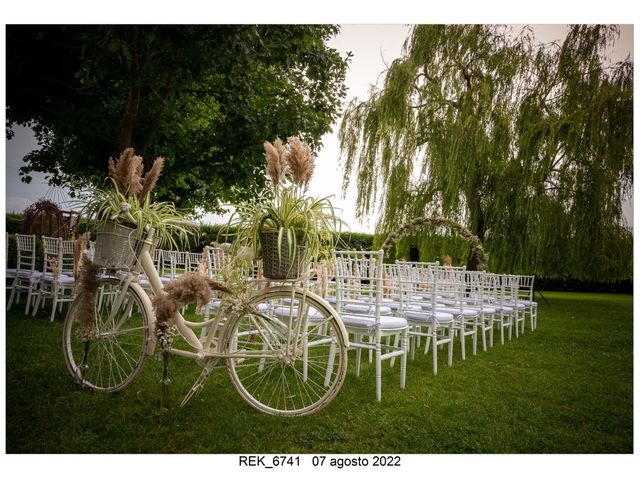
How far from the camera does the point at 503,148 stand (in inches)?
339

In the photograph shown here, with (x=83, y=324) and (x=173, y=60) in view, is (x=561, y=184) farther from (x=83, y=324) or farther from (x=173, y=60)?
(x=83, y=324)

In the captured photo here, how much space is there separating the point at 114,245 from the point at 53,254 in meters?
3.24

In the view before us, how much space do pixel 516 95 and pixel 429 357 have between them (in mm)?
5958

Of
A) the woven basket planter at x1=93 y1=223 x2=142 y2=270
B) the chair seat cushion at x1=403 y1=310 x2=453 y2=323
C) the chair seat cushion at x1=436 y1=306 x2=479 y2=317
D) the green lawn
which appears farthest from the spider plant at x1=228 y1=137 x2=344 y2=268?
the chair seat cushion at x1=436 y1=306 x2=479 y2=317

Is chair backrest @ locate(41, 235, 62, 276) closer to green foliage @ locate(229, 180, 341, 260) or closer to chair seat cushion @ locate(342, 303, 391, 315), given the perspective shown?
chair seat cushion @ locate(342, 303, 391, 315)

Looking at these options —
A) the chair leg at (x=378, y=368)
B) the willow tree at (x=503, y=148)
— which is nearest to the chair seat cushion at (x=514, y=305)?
the willow tree at (x=503, y=148)

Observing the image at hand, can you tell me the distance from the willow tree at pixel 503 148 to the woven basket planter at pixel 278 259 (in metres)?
6.69

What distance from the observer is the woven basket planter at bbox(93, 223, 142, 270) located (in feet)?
8.82

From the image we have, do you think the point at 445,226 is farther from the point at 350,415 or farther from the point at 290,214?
the point at 290,214

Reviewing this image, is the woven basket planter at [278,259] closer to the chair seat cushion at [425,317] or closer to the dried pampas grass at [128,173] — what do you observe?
the dried pampas grass at [128,173]

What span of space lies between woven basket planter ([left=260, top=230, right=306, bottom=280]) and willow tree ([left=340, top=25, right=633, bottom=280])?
22.0 ft
